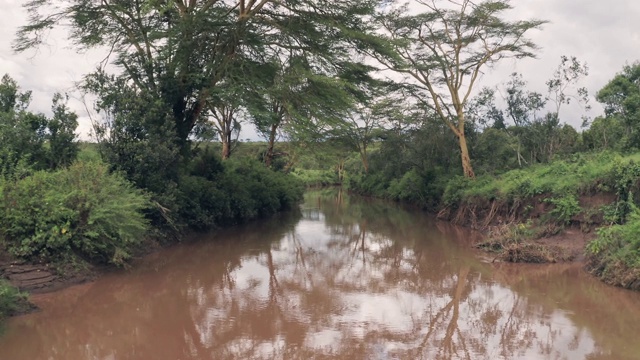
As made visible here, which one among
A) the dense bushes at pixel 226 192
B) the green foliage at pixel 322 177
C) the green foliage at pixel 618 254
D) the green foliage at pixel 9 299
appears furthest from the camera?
the green foliage at pixel 322 177

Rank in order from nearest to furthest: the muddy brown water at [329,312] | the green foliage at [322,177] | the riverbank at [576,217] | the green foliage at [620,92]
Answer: the muddy brown water at [329,312] < the riverbank at [576,217] < the green foliage at [620,92] < the green foliage at [322,177]

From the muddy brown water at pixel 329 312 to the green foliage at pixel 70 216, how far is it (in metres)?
0.75

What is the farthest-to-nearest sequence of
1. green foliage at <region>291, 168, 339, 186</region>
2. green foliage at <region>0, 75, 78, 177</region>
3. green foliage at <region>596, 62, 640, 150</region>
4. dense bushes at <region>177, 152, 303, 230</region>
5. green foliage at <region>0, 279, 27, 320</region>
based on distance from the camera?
green foliage at <region>291, 168, 339, 186</region> → green foliage at <region>596, 62, 640, 150</region> → dense bushes at <region>177, 152, 303, 230</region> → green foliage at <region>0, 75, 78, 177</region> → green foliage at <region>0, 279, 27, 320</region>

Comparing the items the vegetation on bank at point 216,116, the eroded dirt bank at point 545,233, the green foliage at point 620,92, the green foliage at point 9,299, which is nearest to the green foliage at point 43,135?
the vegetation on bank at point 216,116

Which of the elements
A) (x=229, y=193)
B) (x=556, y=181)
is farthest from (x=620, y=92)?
(x=229, y=193)

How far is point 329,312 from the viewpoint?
303 inches

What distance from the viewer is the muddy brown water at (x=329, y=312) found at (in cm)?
620

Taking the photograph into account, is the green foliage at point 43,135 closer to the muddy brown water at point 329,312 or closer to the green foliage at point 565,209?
the muddy brown water at point 329,312

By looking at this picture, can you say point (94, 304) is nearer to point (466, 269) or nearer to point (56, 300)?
point (56, 300)

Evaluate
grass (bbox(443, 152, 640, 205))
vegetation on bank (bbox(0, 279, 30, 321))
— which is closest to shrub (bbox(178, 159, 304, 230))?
vegetation on bank (bbox(0, 279, 30, 321))

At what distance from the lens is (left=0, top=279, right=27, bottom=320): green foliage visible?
670 centimetres

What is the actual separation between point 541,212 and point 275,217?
12178 millimetres

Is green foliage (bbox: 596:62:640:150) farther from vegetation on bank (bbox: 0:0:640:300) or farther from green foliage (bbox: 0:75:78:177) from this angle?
green foliage (bbox: 0:75:78:177)

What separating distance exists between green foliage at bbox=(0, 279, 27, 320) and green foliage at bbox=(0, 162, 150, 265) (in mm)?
1128
